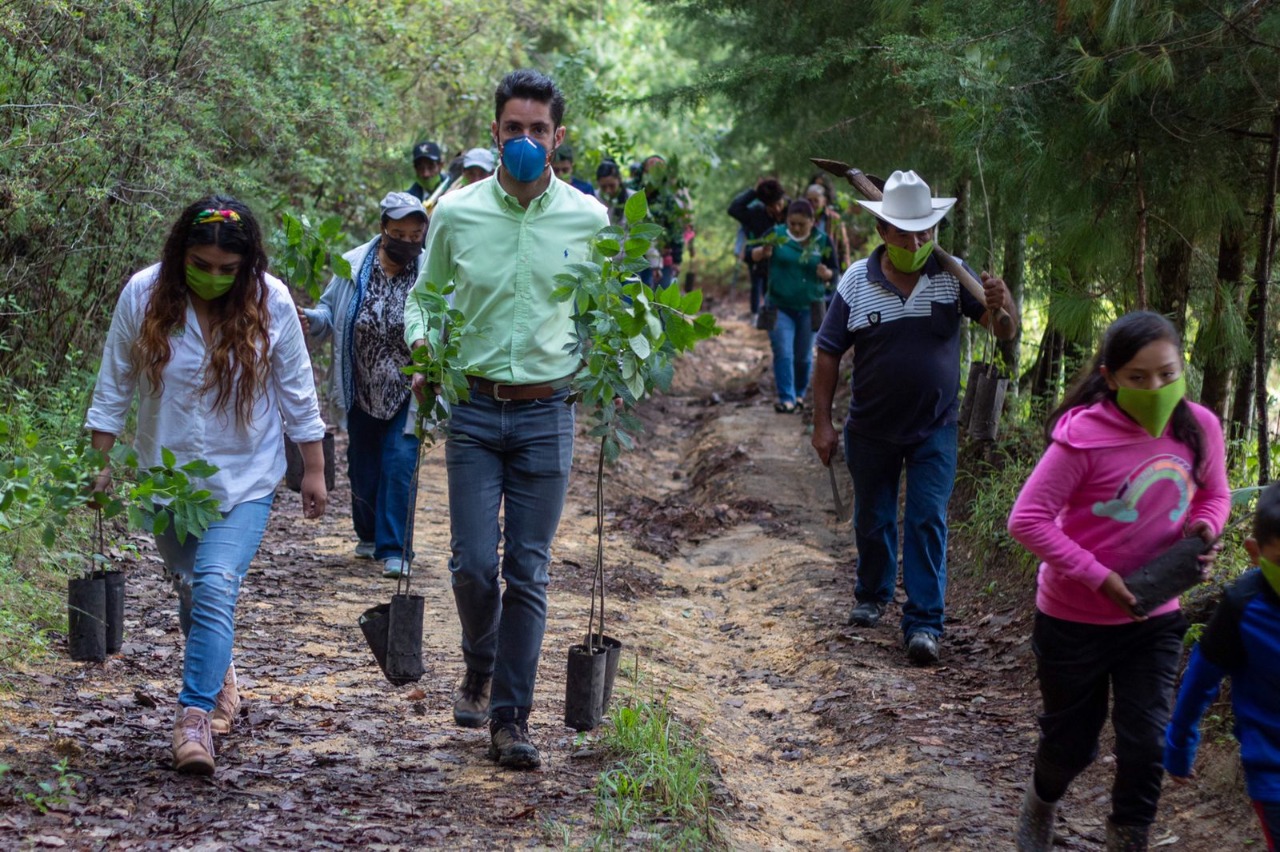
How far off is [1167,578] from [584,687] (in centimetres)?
209

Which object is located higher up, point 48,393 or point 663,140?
point 663,140

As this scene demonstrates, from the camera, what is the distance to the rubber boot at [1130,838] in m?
4.14

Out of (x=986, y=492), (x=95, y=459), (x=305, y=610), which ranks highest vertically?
(x=95, y=459)

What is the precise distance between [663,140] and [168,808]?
3003cm

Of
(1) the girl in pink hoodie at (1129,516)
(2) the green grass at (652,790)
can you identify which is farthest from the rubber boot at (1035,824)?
(2) the green grass at (652,790)

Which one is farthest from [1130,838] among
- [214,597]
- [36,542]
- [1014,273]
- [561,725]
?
[1014,273]

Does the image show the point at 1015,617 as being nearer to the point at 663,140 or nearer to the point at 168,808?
the point at 168,808

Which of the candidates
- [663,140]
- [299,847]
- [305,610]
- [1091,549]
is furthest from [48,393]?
[663,140]

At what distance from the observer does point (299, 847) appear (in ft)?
14.0

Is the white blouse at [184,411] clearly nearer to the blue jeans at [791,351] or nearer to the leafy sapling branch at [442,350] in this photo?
the leafy sapling branch at [442,350]

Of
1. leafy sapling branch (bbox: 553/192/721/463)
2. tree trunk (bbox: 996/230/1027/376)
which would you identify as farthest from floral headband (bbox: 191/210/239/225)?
tree trunk (bbox: 996/230/1027/376)

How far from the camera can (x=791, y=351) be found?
591 inches

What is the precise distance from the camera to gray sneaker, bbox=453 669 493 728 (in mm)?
5223

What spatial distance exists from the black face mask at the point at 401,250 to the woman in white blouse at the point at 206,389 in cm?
310
